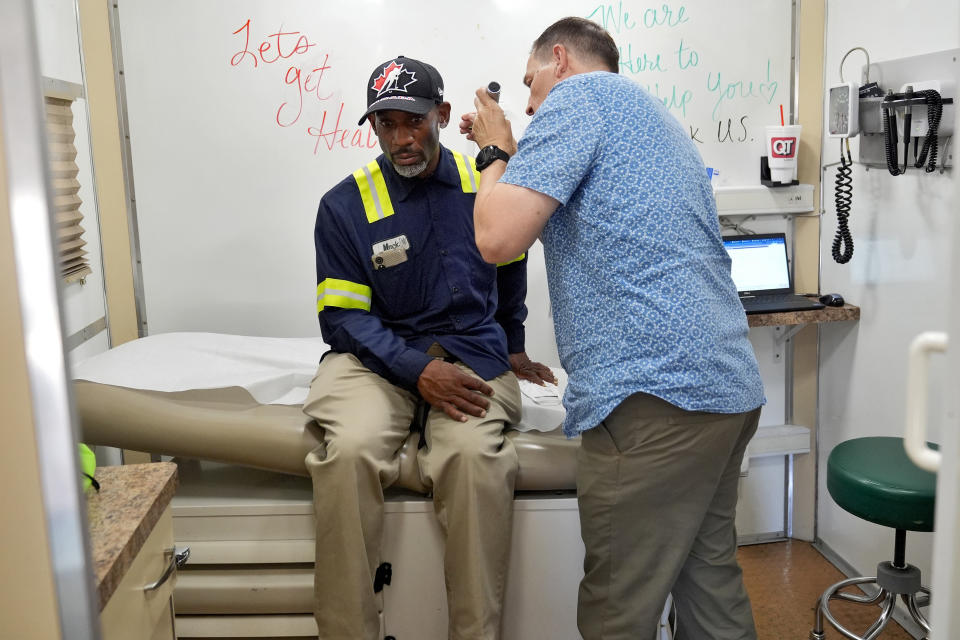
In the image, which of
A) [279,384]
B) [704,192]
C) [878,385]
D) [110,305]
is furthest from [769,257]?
[110,305]

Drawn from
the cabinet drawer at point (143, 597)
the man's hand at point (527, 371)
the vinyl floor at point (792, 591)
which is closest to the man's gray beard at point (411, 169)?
the man's hand at point (527, 371)

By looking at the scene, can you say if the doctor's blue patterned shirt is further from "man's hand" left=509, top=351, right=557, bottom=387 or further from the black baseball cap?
"man's hand" left=509, top=351, right=557, bottom=387

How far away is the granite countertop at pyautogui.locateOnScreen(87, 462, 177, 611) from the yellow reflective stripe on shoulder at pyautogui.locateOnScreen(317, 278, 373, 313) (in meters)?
0.85

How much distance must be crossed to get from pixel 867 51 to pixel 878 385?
38.5 inches

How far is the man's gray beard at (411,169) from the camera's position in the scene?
2.15 m

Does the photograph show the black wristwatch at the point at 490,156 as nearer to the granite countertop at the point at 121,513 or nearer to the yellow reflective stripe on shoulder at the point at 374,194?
the yellow reflective stripe on shoulder at the point at 374,194

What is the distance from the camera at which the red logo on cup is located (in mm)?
2814

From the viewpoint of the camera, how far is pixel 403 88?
210 cm

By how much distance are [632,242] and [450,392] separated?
0.69 metres

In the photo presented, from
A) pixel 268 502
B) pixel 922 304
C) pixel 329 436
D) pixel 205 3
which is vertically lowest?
pixel 268 502

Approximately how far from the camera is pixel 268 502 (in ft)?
6.89

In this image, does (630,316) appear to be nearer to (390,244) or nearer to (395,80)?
(390,244)

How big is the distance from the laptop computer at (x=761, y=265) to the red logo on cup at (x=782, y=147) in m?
0.27

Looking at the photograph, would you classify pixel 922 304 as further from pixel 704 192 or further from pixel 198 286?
pixel 198 286
